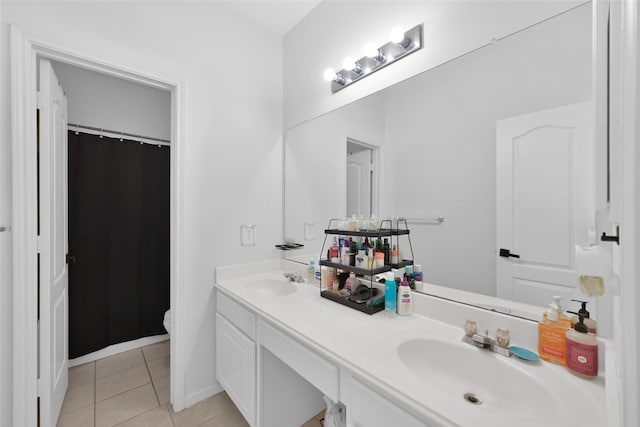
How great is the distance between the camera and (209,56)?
178 cm

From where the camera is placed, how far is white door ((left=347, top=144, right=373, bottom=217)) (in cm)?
153

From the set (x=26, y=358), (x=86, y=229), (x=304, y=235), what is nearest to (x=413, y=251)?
(x=304, y=235)

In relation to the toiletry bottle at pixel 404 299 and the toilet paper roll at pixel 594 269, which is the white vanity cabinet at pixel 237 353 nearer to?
the toiletry bottle at pixel 404 299

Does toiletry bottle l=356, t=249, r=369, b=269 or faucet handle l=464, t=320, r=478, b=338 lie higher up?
toiletry bottle l=356, t=249, r=369, b=269

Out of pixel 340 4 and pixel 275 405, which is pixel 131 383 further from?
pixel 340 4

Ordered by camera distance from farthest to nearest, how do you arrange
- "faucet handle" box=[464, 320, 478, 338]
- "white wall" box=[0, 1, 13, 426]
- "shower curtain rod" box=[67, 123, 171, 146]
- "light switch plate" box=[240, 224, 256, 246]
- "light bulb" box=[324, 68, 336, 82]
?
"shower curtain rod" box=[67, 123, 171, 146]
"light switch plate" box=[240, 224, 256, 246]
"light bulb" box=[324, 68, 336, 82]
"white wall" box=[0, 1, 13, 426]
"faucet handle" box=[464, 320, 478, 338]

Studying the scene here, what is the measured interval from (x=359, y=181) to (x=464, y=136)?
60 centimetres

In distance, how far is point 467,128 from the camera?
1130 millimetres

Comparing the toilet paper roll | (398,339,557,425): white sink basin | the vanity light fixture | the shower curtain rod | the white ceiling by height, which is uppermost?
the white ceiling

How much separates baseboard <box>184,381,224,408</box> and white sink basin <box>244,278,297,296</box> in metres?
0.69

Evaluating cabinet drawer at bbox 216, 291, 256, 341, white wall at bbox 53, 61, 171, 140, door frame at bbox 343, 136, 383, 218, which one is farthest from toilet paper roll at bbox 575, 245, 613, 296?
white wall at bbox 53, 61, 171, 140

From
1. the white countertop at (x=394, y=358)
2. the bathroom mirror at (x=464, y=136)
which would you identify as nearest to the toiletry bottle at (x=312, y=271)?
the white countertop at (x=394, y=358)

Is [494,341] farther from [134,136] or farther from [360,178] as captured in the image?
[134,136]

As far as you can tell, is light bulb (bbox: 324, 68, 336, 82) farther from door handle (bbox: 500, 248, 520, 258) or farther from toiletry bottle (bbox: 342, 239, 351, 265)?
door handle (bbox: 500, 248, 520, 258)
